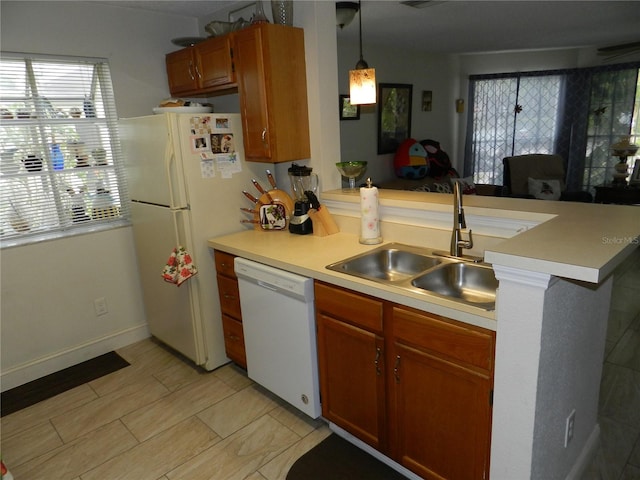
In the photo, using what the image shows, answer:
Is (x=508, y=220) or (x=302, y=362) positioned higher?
(x=508, y=220)

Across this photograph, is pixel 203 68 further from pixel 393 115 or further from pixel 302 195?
pixel 393 115

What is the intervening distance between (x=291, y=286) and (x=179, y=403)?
1.09 metres

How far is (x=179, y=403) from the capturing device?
256cm

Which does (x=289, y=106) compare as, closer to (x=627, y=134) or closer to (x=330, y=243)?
(x=330, y=243)

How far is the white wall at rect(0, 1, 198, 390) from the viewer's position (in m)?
2.70

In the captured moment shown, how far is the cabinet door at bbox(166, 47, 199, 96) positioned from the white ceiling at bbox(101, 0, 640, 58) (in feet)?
1.02

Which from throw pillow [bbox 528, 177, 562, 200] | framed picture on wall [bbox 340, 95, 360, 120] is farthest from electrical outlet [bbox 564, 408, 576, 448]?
throw pillow [bbox 528, 177, 562, 200]

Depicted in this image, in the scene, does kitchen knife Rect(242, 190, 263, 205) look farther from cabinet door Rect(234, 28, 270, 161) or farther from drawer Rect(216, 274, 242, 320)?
drawer Rect(216, 274, 242, 320)

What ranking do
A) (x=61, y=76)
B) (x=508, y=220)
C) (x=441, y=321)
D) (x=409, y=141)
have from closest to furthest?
(x=441, y=321)
(x=508, y=220)
(x=61, y=76)
(x=409, y=141)

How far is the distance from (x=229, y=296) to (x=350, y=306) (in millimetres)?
1060

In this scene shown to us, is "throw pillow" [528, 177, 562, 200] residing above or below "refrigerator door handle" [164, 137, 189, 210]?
below

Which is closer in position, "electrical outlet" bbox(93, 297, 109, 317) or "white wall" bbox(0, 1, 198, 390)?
"white wall" bbox(0, 1, 198, 390)

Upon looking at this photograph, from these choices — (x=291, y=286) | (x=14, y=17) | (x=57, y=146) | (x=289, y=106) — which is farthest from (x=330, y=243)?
(x=14, y=17)

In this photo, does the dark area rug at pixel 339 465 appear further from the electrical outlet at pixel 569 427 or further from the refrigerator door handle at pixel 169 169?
the refrigerator door handle at pixel 169 169
